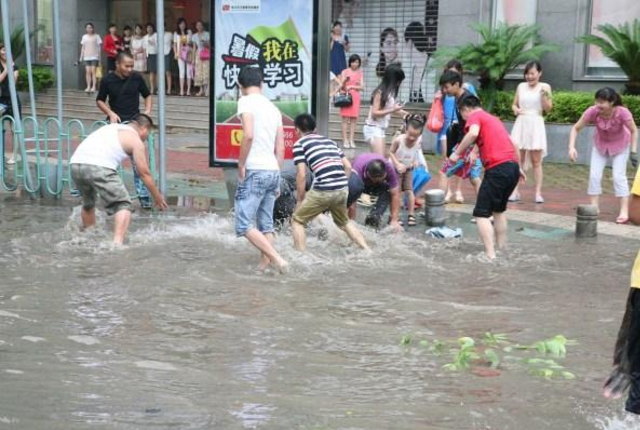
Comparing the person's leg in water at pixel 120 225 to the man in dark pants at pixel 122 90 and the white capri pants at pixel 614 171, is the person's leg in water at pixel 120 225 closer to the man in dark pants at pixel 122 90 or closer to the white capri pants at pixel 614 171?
the man in dark pants at pixel 122 90

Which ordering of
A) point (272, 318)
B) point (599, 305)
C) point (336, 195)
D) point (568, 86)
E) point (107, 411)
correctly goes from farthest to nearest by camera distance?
point (568, 86)
point (336, 195)
point (599, 305)
point (272, 318)
point (107, 411)

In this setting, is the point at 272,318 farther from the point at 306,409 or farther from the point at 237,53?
the point at 237,53

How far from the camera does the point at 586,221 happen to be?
9.94m

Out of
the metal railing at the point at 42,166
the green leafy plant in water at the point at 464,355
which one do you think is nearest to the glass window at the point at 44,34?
the metal railing at the point at 42,166

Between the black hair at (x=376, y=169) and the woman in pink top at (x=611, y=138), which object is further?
the woman in pink top at (x=611, y=138)

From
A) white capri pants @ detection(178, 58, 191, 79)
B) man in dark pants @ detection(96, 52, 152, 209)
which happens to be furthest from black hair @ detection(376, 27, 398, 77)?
man in dark pants @ detection(96, 52, 152, 209)

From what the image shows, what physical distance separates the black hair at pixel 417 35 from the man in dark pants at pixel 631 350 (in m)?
16.9

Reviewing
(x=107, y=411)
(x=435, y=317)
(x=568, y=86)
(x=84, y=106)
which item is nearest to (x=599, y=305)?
(x=435, y=317)

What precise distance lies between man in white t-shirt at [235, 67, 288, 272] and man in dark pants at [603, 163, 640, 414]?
408cm

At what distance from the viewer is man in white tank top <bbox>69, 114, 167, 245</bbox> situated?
8.73m

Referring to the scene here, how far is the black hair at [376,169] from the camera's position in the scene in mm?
9227

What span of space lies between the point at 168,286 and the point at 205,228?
8.45 ft

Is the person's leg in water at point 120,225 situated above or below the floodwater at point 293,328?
above

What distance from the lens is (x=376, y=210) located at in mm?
10023
